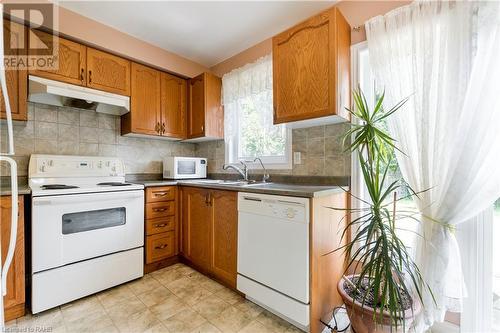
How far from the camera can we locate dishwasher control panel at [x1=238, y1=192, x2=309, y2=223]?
1466mm

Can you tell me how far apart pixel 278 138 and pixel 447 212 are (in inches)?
60.4

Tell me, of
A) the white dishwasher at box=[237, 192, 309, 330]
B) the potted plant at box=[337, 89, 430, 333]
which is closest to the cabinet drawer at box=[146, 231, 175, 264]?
the white dishwasher at box=[237, 192, 309, 330]

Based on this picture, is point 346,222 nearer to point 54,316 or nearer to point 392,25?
point 392,25

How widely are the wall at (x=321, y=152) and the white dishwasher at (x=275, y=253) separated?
2.13ft

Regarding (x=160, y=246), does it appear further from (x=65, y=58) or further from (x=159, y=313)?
(x=65, y=58)

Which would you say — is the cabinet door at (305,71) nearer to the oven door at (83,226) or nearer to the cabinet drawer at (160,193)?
the cabinet drawer at (160,193)

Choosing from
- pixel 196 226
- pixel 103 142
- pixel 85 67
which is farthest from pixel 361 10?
pixel 103 142

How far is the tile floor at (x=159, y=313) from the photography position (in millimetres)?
1540

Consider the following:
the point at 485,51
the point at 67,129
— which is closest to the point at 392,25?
the point at 485,51

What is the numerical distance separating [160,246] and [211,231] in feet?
2.27

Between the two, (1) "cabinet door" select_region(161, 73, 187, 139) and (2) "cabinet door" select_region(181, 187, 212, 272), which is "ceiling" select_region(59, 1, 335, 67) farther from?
(2) "cabinet door" select_region(181, 187, 212, 272)

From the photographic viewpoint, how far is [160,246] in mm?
2416
